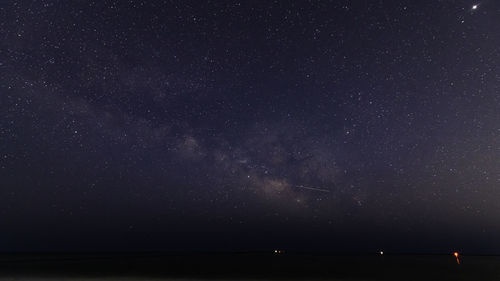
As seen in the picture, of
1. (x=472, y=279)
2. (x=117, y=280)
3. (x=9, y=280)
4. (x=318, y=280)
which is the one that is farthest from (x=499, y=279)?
(x=9, y=280)

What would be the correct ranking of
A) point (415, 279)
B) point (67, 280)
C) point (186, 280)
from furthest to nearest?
point (415, 279) → point (186, 280) → point (67, 280)

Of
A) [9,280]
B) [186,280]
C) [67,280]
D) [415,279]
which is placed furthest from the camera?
[415,279]

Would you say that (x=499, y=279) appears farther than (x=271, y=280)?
Yes

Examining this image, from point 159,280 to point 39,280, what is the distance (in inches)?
490

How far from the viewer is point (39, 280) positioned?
3684cm

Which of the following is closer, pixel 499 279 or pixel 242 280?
pixel 242 280

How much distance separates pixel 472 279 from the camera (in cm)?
5200

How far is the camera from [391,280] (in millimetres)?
47812

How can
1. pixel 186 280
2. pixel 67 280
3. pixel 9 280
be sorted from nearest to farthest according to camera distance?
pixel 9 280 → pixel 67 280 → pixel 186 280

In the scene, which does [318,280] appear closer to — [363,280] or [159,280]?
[363,280]

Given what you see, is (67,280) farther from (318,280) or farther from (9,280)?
(318,280)

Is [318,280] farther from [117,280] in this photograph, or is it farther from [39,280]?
[39,280]

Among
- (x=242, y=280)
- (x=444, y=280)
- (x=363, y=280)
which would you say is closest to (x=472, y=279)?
(x=444, y=280)

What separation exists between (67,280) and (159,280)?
10.1 metres
